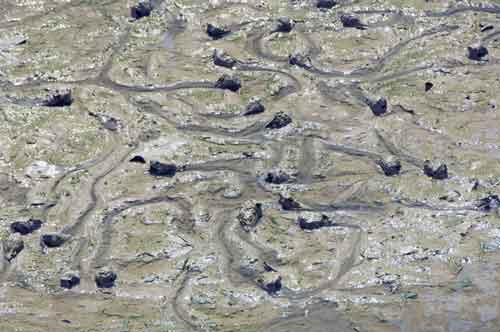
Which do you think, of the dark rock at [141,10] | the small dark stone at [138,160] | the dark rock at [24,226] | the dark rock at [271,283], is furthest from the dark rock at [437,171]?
the dark rock at [141,10]

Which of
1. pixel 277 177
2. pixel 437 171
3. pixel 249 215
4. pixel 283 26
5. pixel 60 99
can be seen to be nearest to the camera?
pixel 249 215

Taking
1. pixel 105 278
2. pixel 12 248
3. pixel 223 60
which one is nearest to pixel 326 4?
pixel 223 60

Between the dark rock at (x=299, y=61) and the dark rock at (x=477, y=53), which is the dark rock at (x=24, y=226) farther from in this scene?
the dark rock at (x=477, y=53)

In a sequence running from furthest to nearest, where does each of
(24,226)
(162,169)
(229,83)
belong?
(229,83) → (162,169) → (24,226)

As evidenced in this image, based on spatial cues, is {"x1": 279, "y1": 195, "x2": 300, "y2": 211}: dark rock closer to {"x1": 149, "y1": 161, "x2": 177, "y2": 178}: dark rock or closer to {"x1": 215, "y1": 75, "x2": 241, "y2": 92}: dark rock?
{"x1": 149, "y1": 161, "x2": 177, "y2": 178}: dark rock

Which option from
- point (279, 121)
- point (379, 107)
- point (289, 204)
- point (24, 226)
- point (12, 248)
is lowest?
point (12, 248)

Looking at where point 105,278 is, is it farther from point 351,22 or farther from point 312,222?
point 351,22

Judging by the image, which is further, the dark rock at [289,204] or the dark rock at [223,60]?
the dark rock at [223,60]
